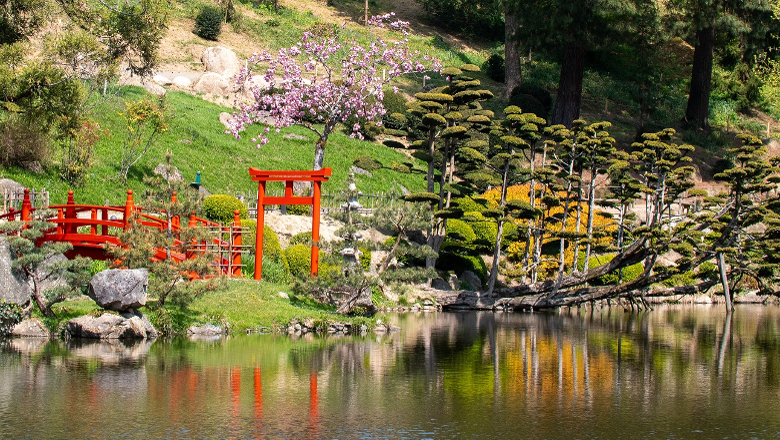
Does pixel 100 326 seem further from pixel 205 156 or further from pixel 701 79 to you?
pixel 701 79

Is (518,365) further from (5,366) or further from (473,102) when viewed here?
(473,102)

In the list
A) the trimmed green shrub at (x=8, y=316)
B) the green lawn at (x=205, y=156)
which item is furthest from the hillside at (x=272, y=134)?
the trimmed green shrub at (x=8, y=316)

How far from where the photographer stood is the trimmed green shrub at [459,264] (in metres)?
33.7

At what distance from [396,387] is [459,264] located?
60.0 feet

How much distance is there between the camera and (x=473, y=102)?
110 feet

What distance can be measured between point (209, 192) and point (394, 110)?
569 inches

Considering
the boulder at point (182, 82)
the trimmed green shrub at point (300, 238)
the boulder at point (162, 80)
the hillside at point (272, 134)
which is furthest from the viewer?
the boulder at point (182, 82)

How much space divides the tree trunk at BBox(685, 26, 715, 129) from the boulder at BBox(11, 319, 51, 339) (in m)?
40.8

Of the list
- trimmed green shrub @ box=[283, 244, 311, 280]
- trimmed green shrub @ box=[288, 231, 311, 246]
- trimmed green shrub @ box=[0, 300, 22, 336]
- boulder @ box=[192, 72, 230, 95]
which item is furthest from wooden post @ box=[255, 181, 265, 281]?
boulder @ box=[192, 72, 230, 95]

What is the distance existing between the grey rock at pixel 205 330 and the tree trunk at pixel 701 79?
122 feet

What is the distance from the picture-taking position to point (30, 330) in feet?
65.2

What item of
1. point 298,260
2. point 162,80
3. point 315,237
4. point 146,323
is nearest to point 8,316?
point 146,323

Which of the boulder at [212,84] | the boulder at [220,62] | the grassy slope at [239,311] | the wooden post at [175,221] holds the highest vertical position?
the boulder at [220,62]

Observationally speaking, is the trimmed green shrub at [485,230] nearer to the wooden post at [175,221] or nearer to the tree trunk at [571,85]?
the tree trunk at [571,85]
